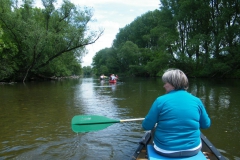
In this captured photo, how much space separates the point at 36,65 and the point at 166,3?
23.9m

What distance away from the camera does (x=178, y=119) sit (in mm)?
2402

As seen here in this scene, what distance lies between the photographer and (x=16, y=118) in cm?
718

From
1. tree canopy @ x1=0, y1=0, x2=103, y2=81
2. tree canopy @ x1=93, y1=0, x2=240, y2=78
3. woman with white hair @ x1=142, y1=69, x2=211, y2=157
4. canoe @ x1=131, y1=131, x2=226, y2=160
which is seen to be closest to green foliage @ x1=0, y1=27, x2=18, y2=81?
tree canopy @ x1=0, y1=0, x2=103, y2=81

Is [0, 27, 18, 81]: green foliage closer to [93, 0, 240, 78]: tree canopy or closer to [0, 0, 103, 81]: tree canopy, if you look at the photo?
[0, 0, 103, 81]: tree canopy

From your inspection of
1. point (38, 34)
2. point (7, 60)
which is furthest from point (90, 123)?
point (7, 60)

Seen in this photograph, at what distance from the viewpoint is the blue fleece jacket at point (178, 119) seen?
240 centimetres

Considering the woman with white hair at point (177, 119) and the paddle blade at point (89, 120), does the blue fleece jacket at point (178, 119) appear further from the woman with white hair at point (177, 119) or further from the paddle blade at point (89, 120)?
the paddle blade at point (89, 120)

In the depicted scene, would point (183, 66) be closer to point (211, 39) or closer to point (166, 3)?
point (211, 39)

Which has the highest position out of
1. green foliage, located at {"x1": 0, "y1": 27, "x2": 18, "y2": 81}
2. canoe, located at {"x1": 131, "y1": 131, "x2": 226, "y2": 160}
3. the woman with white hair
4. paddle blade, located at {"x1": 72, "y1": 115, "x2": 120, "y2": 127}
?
green foliage, located at {"x1": 0, "y1": 27, "x2": 18, "y2": 81}

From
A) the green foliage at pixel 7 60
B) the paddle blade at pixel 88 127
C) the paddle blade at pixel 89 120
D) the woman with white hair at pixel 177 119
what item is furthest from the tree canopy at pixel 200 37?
the woman with white hair at pixel 177 119

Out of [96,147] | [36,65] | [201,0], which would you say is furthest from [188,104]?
[201,0]

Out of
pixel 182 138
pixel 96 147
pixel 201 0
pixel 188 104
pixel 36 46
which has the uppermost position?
pixel 201 0

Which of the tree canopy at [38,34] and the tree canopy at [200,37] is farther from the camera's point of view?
the tree canopy at [200,37]

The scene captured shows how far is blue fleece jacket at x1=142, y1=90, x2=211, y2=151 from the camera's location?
240 centimetres
